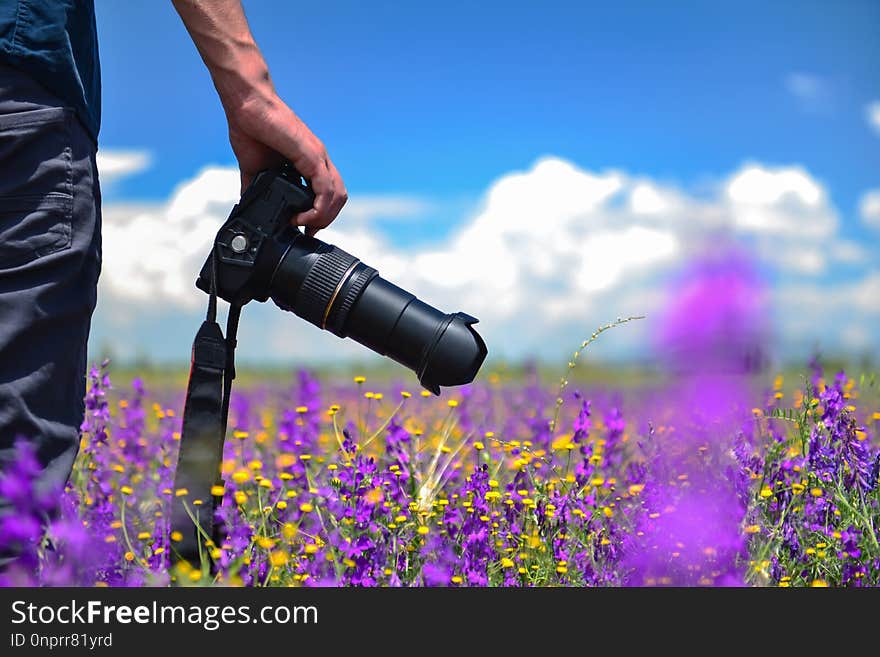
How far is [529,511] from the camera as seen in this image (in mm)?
2863

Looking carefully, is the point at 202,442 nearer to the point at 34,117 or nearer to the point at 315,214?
the point at 315,214

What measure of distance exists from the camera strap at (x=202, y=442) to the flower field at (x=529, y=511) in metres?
0.04

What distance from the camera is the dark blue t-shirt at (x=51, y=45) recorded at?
2.12m

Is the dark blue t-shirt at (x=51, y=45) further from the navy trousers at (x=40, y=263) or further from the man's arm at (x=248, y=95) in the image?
the man's arm at (x=248, y=95)

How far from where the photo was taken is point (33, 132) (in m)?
2.13

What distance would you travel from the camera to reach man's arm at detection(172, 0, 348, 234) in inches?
92.2

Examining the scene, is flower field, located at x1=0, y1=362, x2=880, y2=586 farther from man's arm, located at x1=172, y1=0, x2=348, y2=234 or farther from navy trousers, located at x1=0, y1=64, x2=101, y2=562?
man's arm, located at x1=172, y1=0, x2=348, y2=234

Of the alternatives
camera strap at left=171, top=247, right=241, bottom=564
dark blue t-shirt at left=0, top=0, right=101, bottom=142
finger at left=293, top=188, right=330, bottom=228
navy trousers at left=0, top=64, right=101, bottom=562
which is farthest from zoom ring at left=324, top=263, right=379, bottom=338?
dark blue t-shirt at left=0, top=0, right=101, bottom=142

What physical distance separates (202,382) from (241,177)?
0.62 m

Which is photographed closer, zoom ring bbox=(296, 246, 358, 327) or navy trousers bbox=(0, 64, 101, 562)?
navy trousers bbox=(0, 64, 101, 562)

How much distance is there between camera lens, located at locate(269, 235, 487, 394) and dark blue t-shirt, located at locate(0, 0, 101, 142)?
2.19 ft
